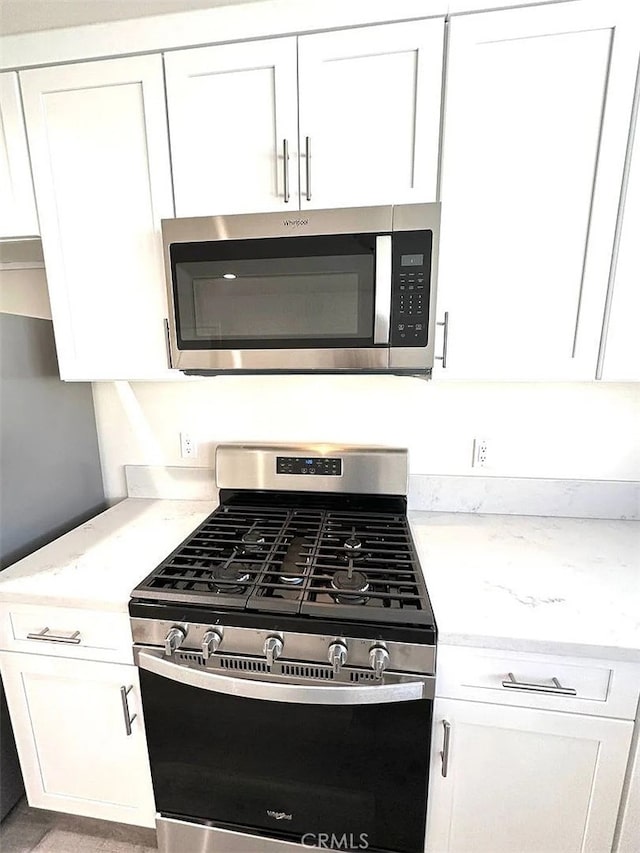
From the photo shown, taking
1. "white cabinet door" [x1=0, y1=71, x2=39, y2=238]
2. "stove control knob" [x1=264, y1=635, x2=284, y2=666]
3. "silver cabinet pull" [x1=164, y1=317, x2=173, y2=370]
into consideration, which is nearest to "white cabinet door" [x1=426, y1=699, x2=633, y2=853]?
"stove control knob" [x1=264, y1=635, x2=284, y2=666]

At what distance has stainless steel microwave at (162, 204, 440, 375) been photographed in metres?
1.02

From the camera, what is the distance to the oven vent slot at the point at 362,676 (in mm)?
919

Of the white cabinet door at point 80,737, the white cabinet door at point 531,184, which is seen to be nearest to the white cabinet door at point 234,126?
the white cabinet door at point 531,184

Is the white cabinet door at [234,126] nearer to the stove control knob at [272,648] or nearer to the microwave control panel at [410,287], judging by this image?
the microwave control panel at [410,287]

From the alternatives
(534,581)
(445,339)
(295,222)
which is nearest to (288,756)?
(534,581)

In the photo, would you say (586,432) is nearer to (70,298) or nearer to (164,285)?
(164,285)

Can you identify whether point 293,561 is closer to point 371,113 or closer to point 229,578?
point 229,578

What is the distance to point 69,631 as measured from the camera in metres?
1.08

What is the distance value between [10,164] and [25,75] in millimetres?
234

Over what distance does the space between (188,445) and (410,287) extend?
1.05 meters

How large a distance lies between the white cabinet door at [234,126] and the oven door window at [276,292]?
0.14 m

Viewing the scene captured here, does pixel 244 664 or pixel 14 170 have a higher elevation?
pixel 14 170

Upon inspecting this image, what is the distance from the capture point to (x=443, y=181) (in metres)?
1.02

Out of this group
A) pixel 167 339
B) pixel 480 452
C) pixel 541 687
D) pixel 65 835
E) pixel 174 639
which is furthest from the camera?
pixel 480 452
